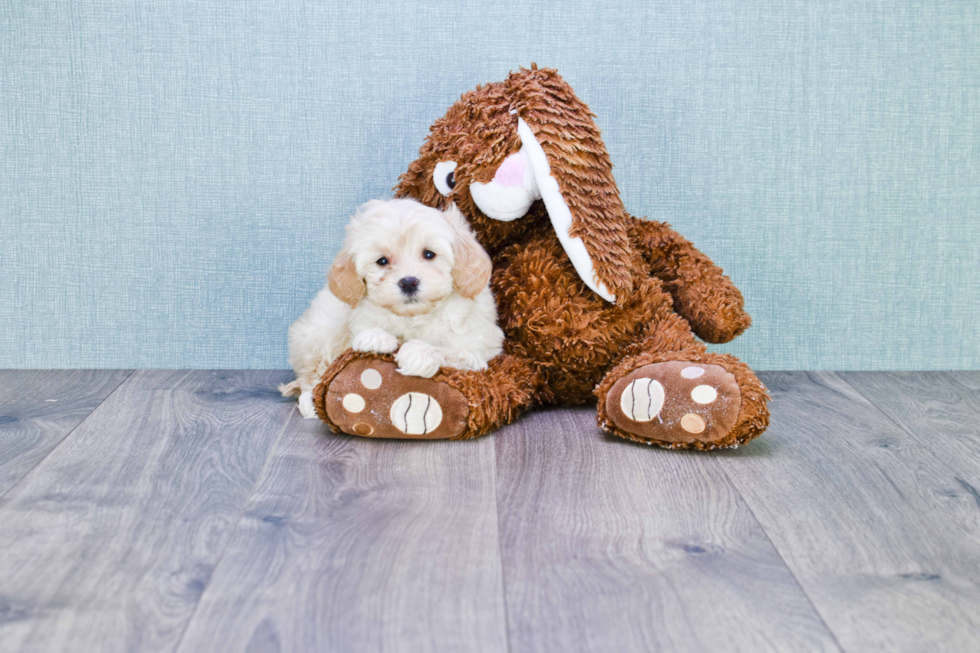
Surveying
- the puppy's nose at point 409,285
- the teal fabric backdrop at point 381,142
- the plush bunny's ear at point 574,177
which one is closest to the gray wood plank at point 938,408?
the teal fabric backdrop at point 381,142

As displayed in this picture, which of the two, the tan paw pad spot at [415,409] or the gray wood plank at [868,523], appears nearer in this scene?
the gray wood plank at [868,523]

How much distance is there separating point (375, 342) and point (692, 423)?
20.3 inches

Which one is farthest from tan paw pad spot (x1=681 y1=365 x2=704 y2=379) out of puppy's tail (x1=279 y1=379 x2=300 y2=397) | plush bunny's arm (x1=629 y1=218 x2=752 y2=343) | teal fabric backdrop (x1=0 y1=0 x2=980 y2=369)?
puppy's tail (x1=279 y1=379 x2=300 y2=397)

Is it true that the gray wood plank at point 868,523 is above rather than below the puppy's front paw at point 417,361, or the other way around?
below

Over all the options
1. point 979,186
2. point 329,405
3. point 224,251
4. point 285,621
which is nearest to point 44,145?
point 224,251

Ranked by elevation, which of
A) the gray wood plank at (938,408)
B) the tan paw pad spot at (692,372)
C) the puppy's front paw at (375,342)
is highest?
the puppy's front paw at (375,342)

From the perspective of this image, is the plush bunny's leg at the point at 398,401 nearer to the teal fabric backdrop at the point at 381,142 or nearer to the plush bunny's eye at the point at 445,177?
the plush bunny's eye at the point at 445,177

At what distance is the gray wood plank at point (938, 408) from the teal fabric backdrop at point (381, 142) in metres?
0.17

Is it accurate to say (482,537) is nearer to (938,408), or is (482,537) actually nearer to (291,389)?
(291,389)

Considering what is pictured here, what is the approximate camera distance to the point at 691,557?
1.04m

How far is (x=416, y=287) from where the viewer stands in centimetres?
140

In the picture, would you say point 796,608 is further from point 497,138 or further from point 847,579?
point 497,138

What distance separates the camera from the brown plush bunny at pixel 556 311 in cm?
141

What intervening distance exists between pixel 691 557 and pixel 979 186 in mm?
1363
